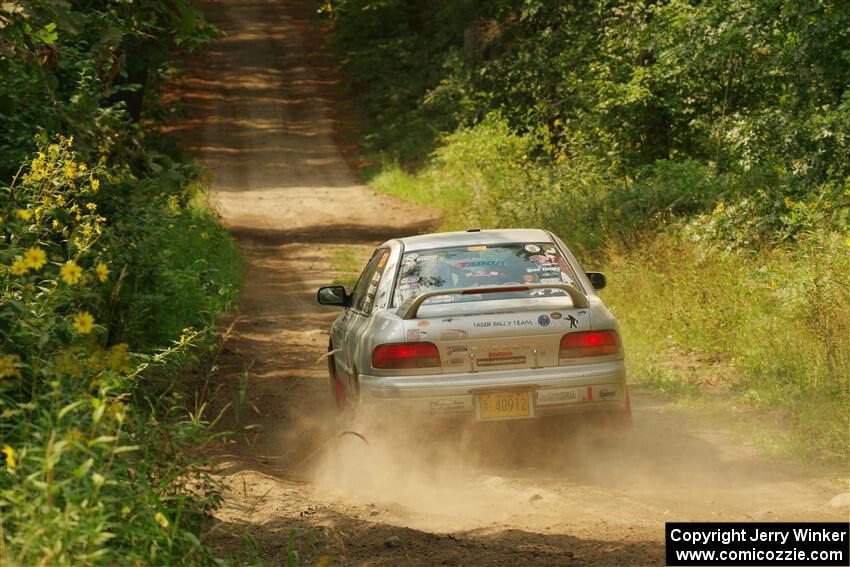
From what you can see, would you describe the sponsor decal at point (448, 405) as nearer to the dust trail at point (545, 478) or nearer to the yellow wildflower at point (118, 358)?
the dust trail at point (545, 478)

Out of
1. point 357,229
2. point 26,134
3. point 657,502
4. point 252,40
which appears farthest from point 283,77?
point 657,502

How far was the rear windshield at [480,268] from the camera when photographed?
29.5ft

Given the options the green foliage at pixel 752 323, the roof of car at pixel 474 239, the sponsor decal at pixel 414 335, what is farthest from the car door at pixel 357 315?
the green foliage at pixel 752 323

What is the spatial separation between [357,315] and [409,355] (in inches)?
58.1

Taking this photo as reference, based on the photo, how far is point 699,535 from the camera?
6.23m

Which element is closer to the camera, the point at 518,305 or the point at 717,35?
the point at 518,305

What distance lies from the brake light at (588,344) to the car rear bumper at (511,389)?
9 cm

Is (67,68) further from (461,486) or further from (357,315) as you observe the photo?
(461,486)

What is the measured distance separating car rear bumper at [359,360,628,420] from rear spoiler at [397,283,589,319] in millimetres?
450

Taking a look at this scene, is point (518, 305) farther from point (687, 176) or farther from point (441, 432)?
point (687, 176)

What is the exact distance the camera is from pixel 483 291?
8633mm

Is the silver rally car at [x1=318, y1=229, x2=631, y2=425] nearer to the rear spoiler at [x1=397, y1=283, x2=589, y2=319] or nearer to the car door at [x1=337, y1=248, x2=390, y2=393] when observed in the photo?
the rear spoiler at [x1=397, y1=283, x2=589, y2=319]

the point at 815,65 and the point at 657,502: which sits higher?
the point at 815,65

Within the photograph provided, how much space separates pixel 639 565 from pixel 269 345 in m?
8.98
